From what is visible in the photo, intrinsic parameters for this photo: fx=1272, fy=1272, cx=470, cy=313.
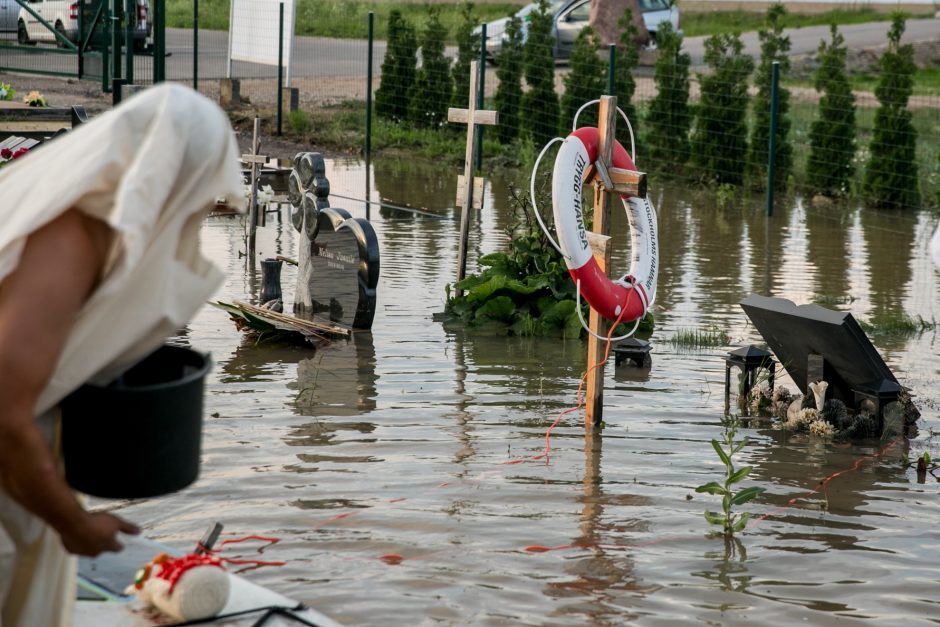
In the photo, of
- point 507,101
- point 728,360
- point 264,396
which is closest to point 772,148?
point 507,101

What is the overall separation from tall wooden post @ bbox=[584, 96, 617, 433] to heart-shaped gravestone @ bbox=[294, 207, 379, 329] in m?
2.25

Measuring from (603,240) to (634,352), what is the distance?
154cm

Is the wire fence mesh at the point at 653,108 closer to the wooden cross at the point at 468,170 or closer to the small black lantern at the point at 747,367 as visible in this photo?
the wooden cross at the point at 468,170

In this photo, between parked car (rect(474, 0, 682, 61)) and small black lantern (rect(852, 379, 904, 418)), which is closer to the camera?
small black lantern (rect(852, 379, 904, 418))

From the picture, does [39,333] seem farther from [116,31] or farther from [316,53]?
[316,53]

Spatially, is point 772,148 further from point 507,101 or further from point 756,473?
point 756,473

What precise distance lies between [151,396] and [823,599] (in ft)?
9.26

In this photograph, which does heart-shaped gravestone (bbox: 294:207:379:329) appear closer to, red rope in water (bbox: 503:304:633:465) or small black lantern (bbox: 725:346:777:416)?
red rope in water (bbox: 503:304:633:465)

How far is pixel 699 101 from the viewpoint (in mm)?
16469

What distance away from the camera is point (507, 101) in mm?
18562

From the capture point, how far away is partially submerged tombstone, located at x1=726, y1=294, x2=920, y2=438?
6.15 m

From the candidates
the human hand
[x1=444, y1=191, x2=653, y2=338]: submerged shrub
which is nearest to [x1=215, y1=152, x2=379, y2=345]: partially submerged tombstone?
[x1=444, y1=191, x2=653, y2=338]: submerged shrub

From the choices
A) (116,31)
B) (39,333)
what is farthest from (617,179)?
(116,31)

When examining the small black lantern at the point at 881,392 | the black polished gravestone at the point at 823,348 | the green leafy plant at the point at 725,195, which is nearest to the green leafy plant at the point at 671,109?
the green leafy plant at the point at 725,195
